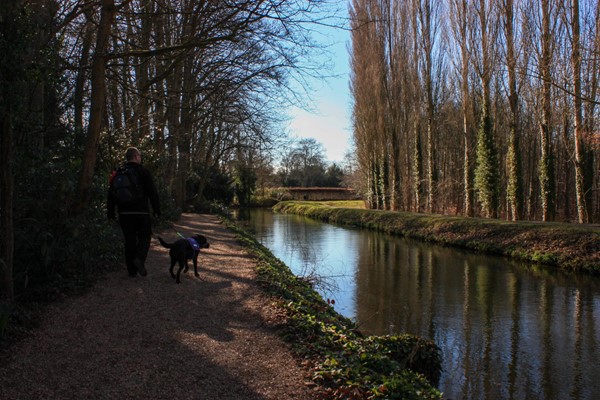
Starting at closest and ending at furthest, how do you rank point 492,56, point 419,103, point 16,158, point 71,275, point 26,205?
point 16,158
point 26,205
point 71,275
point 492,56
point 419,103

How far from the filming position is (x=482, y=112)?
23219 millimetres

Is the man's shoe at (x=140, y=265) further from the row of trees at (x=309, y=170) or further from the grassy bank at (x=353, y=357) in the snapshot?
the row of trees at (x=309, y=170)

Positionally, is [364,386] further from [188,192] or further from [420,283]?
[188,192]

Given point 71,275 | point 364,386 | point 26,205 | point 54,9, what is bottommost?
point 364,386

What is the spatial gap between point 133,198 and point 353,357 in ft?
12.5

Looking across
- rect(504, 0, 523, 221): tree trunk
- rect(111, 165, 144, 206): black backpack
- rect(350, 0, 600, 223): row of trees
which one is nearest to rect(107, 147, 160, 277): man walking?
rect(111, 165, 144, 206): black backpack

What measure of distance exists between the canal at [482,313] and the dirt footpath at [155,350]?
2.58 meters

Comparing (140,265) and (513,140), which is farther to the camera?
(513,140)

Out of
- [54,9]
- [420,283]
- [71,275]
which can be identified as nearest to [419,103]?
[420,283]

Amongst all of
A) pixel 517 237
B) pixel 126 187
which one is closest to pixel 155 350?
pixel 126 187

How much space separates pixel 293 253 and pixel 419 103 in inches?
720

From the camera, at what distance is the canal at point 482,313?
238 inches

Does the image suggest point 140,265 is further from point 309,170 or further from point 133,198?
point 309,170

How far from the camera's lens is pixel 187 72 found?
15.6m
